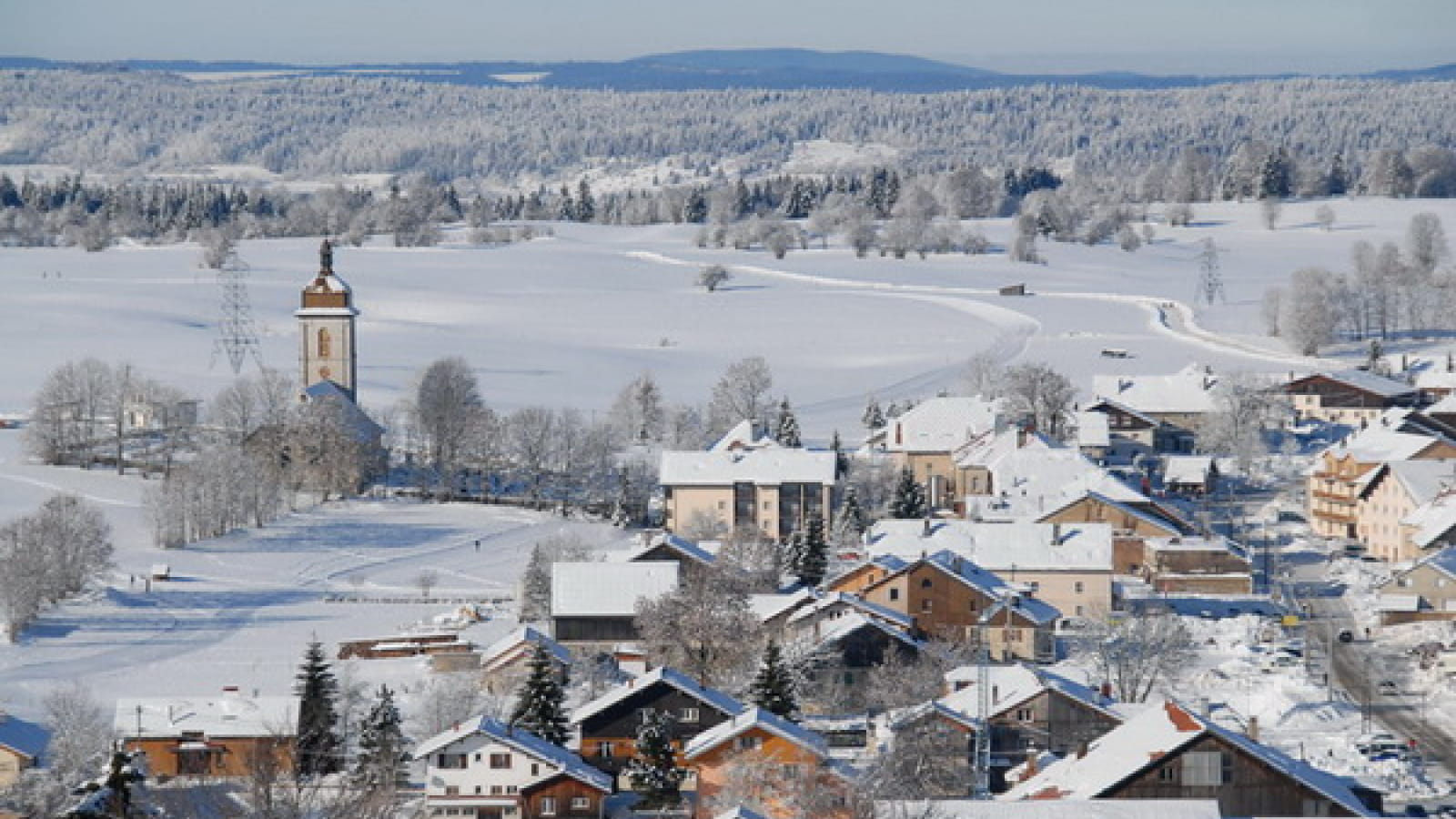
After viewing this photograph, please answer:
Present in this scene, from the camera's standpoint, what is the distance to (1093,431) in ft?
149

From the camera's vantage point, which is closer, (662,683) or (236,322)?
(662,683)

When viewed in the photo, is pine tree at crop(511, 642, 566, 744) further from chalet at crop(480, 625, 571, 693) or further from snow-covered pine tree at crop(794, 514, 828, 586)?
snow-covered pine tree at crop(794, 514, 828, 586)

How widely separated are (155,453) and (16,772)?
2225cm

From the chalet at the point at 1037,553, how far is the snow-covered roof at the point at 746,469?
579cm

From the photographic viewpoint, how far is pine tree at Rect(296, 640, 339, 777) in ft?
78.6

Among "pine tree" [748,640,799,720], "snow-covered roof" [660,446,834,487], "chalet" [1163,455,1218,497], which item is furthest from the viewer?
"chalet" [1163,455,1218,497]

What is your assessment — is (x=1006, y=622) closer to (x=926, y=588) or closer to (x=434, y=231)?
(x=926, y=588)

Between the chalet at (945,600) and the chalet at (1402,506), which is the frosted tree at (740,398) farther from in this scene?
the chalet at (945,600)

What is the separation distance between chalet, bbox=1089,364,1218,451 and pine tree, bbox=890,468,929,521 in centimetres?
943

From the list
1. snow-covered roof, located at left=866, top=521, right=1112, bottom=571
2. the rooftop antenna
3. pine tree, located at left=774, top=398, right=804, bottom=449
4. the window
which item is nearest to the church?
pine tree, located at left=774, top=398, right=804, bottom=449

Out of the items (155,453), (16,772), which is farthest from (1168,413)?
(16,772)

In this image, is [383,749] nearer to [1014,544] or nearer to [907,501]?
[1014,544]

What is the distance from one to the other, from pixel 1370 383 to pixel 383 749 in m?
32.0

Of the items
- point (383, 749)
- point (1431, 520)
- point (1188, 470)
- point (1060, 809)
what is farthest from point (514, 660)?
point (1188, 470)
